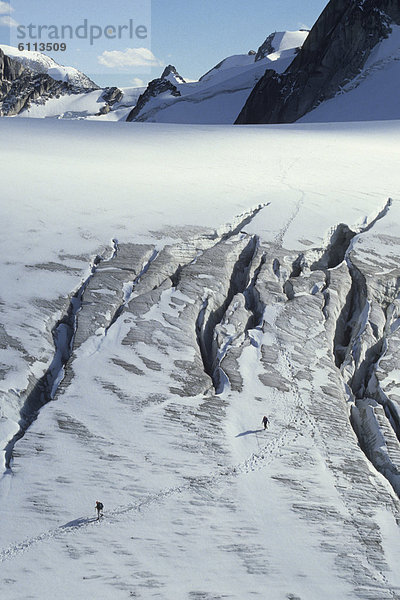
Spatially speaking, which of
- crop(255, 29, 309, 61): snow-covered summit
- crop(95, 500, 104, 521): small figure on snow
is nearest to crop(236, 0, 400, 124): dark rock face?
crop(255, 29, 309, 61): snow-covered summit

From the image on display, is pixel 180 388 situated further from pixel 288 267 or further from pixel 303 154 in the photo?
pixel 303 154

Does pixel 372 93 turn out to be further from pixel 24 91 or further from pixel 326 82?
pixel 24 91

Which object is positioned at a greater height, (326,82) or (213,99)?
(326,82)

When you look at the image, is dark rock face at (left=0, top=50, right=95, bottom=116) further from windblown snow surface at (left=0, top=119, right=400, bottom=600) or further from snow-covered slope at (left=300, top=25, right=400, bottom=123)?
windblown snow surface at (left=0, top=119, right=400, bottom=600)

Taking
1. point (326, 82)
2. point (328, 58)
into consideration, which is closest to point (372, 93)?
point (326, 82)

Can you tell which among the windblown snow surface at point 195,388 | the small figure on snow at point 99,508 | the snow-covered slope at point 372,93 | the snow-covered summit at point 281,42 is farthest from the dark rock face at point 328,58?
the small figure on snow at point 99,508

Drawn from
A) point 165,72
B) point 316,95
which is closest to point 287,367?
point 316,95
